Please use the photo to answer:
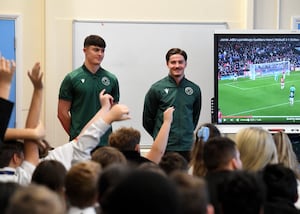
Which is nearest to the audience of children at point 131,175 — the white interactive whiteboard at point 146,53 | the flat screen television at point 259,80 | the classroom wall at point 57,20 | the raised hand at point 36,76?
the raised hand at point 36,76

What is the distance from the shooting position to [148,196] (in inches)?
58.7

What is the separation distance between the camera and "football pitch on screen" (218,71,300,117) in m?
6.00

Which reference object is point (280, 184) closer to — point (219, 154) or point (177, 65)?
point (219, 154)

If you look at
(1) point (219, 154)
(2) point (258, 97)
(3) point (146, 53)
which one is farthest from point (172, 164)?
(3) point (146, 53)

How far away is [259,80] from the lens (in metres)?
6.03

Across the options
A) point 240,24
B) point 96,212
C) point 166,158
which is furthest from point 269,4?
point 96,212

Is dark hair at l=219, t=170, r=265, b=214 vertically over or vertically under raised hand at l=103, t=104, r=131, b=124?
under

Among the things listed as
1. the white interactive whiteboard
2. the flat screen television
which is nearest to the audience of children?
the flat screen television

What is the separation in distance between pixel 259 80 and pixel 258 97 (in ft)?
0.55

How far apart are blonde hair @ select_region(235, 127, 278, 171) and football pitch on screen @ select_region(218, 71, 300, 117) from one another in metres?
2.61

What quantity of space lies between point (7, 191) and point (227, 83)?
4.19 m

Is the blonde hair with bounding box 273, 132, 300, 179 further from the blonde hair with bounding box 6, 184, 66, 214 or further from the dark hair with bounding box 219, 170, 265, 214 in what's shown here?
the blonde hair with bounding box 6, 184, 66, 214

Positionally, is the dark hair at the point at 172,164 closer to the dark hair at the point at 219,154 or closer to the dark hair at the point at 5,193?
the dark hair at the point at 219,154

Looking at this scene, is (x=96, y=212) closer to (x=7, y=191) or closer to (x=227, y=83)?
(x=7, y=191)
